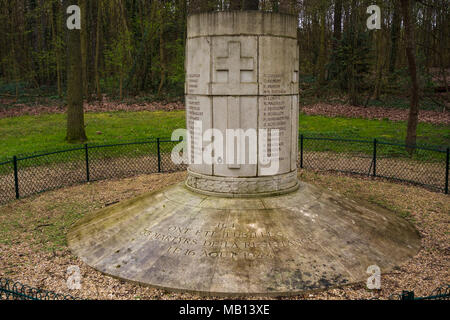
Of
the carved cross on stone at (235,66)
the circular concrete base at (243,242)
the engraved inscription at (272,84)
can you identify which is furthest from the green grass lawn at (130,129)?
the engraved inscription at (272,84)

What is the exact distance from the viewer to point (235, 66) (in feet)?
26.5

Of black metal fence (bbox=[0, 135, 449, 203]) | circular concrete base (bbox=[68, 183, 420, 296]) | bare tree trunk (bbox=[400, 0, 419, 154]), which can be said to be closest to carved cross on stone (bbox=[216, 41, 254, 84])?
circular concrete base (bbox=[68, 183, 420, 296])

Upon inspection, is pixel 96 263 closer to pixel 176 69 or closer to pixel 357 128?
pixel 357 128

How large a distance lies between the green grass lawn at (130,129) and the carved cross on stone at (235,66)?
11.6 metres

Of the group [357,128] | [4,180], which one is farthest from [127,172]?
[357,128]

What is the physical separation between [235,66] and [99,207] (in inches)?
222

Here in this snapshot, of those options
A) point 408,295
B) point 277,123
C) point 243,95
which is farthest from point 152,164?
point 408,295

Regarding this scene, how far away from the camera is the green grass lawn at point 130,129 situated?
1908cm

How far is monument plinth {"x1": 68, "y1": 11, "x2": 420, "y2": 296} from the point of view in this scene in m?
6.97

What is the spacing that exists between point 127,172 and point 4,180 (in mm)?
4067

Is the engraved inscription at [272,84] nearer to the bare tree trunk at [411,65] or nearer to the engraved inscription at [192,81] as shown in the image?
the engraved inscription at [192,81]

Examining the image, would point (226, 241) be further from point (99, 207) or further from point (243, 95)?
point (99, 207)

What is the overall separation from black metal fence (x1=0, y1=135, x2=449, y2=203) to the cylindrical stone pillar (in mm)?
6361

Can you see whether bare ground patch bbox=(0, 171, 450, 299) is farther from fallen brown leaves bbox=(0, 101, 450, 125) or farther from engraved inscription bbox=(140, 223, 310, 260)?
fallen brown leaves bbox=(0, 101, 450, 125)
